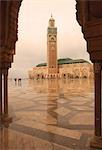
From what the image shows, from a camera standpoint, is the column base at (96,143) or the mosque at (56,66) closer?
the column base at (96,143)

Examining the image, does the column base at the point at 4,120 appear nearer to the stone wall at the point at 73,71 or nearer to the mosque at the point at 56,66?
the mosque at the point at 56,66

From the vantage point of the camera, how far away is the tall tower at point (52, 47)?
9338cm

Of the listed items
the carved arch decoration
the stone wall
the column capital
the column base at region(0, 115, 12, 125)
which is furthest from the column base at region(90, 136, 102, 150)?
the stone wall

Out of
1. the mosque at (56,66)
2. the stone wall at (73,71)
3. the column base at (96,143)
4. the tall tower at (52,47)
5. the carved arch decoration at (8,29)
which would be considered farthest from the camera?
the stone wall at (73,71)

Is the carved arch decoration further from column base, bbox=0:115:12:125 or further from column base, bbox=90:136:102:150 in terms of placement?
column base, bbox=90:136:102:150

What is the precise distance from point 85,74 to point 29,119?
294 ft

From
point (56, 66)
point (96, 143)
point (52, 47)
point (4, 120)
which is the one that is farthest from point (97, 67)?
point (56, 66)

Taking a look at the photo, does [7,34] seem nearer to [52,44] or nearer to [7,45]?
[7,45]

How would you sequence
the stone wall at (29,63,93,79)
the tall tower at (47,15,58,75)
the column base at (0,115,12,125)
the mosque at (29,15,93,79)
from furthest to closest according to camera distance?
the stone wall at (29,63,93,79) < the mosque at (29,15,93,79) < the tall tower at (47,15,58,75) < the column base at (0,115,12,125)

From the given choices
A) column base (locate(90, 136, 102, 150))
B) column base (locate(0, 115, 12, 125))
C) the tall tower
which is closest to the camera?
column base (locate(90, 136, 102, 150))

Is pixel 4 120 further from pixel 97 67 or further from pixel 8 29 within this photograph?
pixel 97 67

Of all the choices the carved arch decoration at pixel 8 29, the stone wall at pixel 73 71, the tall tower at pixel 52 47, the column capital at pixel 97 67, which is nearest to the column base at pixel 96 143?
the column capital at pixel 97 67

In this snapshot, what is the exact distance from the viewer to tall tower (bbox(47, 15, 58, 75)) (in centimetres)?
9338

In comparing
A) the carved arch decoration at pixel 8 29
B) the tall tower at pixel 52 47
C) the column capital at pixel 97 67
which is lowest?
the column capital at pixel 97 67
